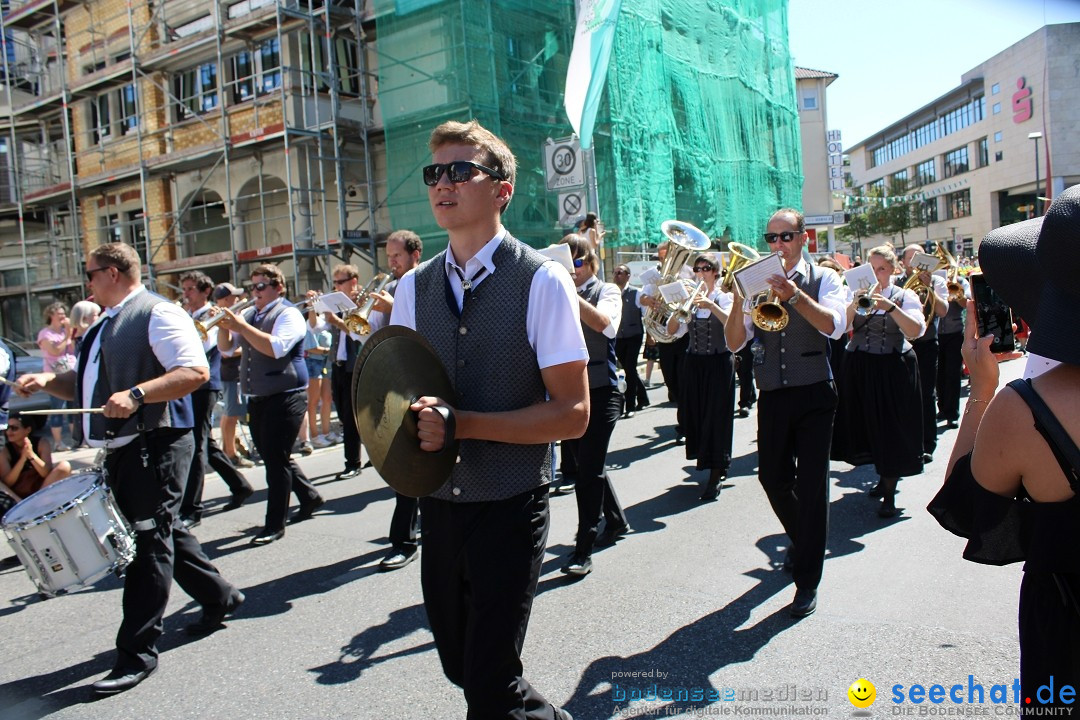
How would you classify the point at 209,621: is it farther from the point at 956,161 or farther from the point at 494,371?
the point at 956,161

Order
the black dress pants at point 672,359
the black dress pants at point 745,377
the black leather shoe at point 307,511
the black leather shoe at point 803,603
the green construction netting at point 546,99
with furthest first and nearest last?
the green construction netting at point 546,99, the black dress pants at point 745,377, the black dress pants at point 672,359, the black leather shoe at point 307,511, the black leather shoe at point 803,603

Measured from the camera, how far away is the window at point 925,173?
70.4 meters

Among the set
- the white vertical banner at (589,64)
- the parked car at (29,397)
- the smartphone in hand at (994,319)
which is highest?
the white vertical banner at (589,64)

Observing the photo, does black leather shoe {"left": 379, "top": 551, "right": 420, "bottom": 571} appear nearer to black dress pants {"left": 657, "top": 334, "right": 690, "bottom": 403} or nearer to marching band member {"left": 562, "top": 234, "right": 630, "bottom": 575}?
marching band member {"left": 562, "top": 234, "right": 630, "bottom": 575}

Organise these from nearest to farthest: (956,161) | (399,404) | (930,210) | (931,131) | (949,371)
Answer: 1. (399,404)
2. (949,371)
3. (956,161)
4. (930,210)
5. (931,131)

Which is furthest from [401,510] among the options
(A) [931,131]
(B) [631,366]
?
(A) [931,131]

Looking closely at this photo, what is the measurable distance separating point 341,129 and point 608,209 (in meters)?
6.15

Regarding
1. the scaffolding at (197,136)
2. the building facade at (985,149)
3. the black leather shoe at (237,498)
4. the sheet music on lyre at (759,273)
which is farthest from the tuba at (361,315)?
the building facade at (985,149)

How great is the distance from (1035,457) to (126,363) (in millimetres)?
3735

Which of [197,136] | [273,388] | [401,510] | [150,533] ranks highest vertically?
[197,136]

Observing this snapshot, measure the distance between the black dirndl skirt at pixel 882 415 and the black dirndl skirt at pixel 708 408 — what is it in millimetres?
974

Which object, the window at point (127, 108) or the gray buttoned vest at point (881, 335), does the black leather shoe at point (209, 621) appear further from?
the window at point (127, 108)

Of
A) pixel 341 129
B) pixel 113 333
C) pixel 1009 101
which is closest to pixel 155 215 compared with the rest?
pixel 341 129

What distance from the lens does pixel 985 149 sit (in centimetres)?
6016
